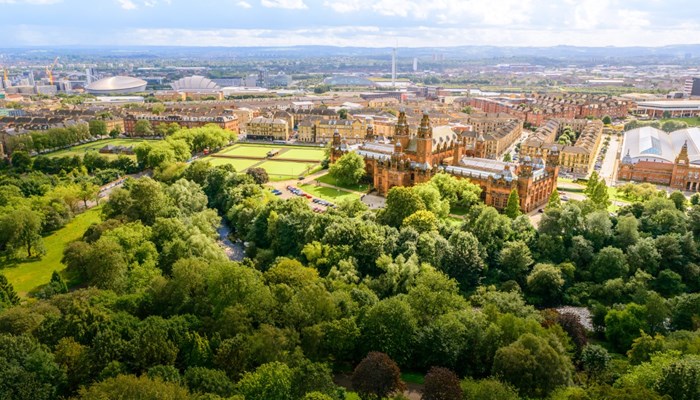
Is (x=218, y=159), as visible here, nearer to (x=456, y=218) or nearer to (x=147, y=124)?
(x=147, y=124)

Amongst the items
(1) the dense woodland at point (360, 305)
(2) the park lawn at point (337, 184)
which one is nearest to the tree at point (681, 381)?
(1) the dense woodland at point (360, 305)

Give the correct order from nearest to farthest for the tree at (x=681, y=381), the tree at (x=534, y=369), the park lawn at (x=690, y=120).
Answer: the tree at (x=681, y=381) → the tree at (x=534, y=369) → the park lawn at (x=690, y=120)

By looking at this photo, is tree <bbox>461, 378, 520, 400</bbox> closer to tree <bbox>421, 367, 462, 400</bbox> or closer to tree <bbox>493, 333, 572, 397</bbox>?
tree <bbox>421, 367, 462, 400</bbox>

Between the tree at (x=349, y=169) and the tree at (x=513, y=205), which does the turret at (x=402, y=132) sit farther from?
the tree at (x=513, y=205)

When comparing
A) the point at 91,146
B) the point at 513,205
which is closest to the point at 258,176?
the point at 513,205

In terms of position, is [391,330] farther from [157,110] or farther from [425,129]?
[157,110]

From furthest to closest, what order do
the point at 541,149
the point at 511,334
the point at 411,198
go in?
the point at 541,149 → the point at 411,198 → the point at 511,334

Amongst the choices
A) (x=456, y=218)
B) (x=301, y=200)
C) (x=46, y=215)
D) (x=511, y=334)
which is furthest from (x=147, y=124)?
(x=511, y=334)
